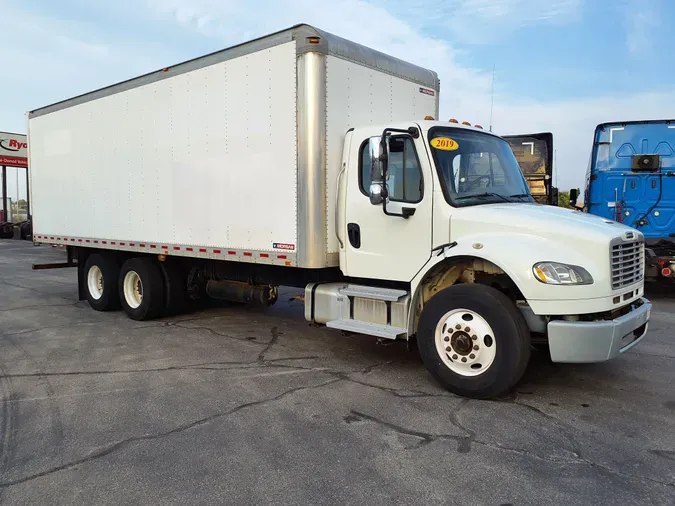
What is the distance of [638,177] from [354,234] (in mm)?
7548

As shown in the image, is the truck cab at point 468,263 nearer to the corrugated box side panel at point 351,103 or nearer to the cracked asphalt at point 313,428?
the corrugated box side panel at point 351,103

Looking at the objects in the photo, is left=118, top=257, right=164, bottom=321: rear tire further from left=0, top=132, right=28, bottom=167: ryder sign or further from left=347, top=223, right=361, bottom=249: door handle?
left=0, top=132, right=28, bottom=167: ryder sign

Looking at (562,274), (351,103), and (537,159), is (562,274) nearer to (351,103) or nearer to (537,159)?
(351,103)

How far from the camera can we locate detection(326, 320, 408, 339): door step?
565 cm

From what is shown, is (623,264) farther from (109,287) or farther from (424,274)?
(109,287)

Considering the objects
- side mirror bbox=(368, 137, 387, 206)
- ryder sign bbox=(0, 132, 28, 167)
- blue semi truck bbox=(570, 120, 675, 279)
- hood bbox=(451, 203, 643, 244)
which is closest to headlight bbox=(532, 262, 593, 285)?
hood bbox=(451, 203, 643, 244)

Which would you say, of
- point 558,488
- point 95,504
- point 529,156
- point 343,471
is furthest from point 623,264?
point 529,156

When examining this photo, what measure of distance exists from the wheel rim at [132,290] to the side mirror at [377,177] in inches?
206

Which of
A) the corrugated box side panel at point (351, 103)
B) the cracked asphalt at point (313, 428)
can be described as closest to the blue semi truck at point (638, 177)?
the cracked asphalt at point (313, 428)

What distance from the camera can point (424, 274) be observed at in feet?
18.1

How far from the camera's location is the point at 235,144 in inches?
276

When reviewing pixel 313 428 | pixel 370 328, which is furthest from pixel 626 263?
pixel 313 428

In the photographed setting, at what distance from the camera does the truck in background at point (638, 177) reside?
10.8m

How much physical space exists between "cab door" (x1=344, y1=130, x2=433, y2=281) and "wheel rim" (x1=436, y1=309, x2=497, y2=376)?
2.30ft
